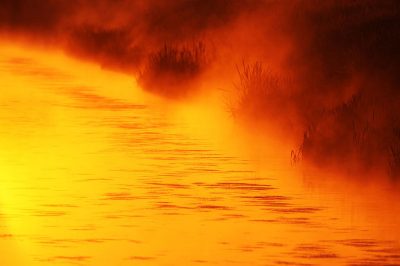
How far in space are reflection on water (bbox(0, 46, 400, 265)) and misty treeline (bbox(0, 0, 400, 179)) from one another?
2.63 ft

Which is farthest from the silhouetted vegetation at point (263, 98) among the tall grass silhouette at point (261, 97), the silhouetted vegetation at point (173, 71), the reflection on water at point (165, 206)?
the silhouetted vegetation at point (173, 71)

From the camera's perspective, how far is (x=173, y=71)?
23.9 metres

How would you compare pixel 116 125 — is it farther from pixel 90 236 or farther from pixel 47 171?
pixel 90 236

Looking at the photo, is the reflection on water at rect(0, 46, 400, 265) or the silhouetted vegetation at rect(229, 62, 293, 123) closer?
the reflection on water at rect(0, 46, 400, 265)

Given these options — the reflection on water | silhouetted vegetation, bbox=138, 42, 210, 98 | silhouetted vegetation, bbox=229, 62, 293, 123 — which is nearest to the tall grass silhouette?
silhouetted vegetation, bbox=229, 62, 293, 123

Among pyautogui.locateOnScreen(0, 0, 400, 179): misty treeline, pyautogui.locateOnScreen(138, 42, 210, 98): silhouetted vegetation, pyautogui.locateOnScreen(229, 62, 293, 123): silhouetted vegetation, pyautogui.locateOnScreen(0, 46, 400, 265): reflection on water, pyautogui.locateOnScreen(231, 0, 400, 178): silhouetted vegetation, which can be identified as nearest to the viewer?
pyautogui.locateOnScreen(0, 46, 400, 265): reflection on water

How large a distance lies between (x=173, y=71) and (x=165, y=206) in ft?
42.1

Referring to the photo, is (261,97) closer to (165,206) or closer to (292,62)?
(292,62)

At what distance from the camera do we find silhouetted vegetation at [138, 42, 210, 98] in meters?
23.4

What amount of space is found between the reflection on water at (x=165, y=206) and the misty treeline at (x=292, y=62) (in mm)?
801

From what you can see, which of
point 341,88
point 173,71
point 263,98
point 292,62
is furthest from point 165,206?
point 173,71

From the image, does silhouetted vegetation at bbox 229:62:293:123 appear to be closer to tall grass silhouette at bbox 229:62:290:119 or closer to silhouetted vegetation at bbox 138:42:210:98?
tall grass silhouette at bbox 229:62:290:119

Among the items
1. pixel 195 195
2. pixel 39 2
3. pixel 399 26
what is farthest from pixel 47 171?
pixel 39 2

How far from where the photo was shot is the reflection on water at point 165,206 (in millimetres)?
9273
